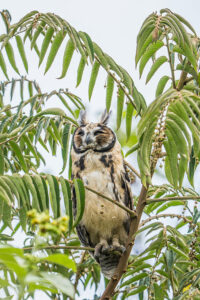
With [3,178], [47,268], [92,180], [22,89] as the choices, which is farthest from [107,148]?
[3,178]

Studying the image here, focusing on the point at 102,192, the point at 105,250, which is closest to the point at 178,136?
the point at 102,192

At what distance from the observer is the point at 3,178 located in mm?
2049

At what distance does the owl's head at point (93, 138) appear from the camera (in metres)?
3.67

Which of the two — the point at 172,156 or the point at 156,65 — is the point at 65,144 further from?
the point at 172,156

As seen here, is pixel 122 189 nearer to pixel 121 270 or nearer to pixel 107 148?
pixel 107 148

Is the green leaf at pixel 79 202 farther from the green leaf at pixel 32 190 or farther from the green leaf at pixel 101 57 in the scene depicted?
the green leaf at pixel 101 57

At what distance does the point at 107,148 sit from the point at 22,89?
87 cm

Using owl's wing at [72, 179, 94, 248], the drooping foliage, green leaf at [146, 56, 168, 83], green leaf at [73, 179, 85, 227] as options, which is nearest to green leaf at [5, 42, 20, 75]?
the drooping foliage

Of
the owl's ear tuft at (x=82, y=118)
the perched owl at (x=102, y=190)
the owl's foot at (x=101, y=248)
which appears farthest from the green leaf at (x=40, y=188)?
the owl's ear tuft at (x=82, y=118)

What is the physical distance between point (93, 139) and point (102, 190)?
0.44 meters

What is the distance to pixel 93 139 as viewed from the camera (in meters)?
3.67

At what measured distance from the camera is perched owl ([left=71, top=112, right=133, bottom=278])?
11.4ft

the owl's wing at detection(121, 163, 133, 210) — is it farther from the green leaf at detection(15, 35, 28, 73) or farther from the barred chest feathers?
the green leaf at detection(15, 35, 28, 73)

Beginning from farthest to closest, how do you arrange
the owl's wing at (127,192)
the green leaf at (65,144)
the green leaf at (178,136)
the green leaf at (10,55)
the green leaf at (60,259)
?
the owl's wing at (127,192)
the green leaf at (10,55)
the green leaf at (65,144)
the green leaf at (178,136)
the green leaf at (60,259)
